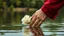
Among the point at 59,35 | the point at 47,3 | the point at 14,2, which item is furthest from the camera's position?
the point at 14,2

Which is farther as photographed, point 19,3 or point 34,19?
point 19,3

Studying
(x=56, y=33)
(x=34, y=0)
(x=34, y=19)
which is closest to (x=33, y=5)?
(x=34, y=0)

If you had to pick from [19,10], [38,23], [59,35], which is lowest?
[38,23]

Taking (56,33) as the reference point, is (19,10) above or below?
above

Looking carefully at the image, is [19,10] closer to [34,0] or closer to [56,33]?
[34,0]

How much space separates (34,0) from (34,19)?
6545mm

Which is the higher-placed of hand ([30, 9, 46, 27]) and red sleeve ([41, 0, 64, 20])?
red sleeve ([41, 0, 64, 20])

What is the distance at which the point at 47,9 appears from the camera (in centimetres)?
215

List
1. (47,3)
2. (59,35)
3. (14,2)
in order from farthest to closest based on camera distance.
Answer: (14,2) < (59,35) < (47,3)

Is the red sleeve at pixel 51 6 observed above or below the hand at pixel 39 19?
above

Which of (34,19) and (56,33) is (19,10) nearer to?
(56,33)

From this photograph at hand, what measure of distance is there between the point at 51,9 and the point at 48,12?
0.05 m

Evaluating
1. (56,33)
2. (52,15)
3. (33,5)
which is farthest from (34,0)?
(52,15)

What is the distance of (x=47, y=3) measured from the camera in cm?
211
